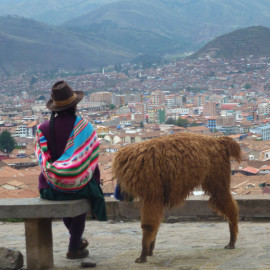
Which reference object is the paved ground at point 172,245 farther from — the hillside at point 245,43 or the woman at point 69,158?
the hillside at point 245,43

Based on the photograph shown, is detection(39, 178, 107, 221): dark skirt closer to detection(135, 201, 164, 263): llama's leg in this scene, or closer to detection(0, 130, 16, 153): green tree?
detection(135, 201, 164, 263): llama's leg

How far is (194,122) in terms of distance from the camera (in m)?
59.1

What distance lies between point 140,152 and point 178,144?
0.19 m

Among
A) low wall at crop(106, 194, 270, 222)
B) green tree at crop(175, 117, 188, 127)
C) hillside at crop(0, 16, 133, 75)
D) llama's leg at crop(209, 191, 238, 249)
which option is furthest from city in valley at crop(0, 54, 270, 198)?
llama's leg at crop(209, 191, 238, 249)

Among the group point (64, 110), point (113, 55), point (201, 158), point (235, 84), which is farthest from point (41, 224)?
point (113, 55)

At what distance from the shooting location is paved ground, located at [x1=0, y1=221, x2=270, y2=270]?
305 cm

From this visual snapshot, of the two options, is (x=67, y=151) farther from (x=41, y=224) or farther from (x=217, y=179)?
(x=217, y=179)

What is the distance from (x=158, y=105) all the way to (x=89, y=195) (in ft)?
244

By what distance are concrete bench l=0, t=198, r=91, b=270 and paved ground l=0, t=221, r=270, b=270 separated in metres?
0.11

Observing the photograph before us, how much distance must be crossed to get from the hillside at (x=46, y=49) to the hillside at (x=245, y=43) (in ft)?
117

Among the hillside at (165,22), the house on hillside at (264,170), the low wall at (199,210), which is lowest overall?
the house on hillside at (264,170)

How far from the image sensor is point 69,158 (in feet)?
9.94

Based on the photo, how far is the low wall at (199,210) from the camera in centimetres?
443

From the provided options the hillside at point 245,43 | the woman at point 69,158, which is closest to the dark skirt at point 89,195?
the woman at point 69,158
